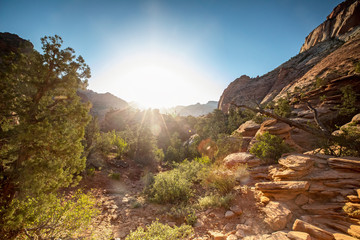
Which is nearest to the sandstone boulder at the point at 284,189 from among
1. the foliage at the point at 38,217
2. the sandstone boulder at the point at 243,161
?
the sandstone boulder at the point at 243,161

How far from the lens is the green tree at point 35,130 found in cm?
287

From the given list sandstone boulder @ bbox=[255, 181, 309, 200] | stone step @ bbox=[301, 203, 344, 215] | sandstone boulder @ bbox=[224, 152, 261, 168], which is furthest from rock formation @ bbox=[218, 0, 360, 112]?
stone step @ bbox=[301, 203, 344, 215]

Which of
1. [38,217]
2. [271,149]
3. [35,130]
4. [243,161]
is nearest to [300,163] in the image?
[271,149]

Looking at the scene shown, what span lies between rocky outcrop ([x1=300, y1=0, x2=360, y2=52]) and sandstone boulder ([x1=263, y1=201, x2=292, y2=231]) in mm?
44727

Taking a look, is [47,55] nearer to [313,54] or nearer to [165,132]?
[165,132]

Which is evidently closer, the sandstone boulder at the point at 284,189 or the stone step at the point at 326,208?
the stone step at the point at 326,208

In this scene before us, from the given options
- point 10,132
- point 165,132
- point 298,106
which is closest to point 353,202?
point 10,132

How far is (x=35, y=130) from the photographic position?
2844mm

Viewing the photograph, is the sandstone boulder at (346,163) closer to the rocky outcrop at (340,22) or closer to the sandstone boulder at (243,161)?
the sandstone boulder at (243,161)

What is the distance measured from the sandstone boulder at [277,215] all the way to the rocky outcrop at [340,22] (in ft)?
147

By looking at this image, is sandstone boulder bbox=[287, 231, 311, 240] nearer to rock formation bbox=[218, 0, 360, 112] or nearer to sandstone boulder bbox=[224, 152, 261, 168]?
sandstone boulder bbox=[224, 152, 261, 168]

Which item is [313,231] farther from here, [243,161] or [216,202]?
[243,161]

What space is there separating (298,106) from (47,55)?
17.3 metres

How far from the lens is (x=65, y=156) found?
3547 mm
